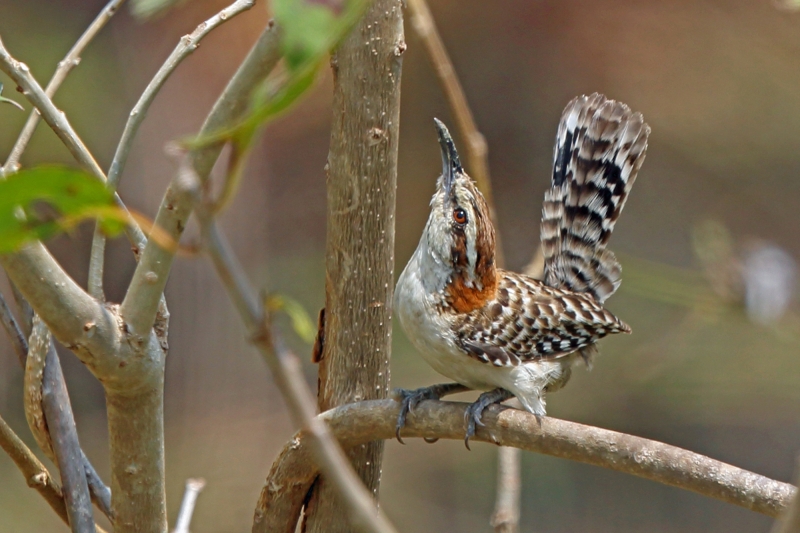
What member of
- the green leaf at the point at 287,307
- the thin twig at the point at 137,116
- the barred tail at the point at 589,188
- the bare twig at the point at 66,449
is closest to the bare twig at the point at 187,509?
the bare twig at the point at 66,449

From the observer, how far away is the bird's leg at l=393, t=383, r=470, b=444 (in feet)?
4.47

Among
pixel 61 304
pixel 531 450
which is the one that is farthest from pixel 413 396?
pixel 61 304

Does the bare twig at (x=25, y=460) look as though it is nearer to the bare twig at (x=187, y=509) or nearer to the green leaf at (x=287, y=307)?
the bare twig at (x=187, y=509)

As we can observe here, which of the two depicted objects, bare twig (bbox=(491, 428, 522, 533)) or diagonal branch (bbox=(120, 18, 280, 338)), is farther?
bare twig (bbox=(491, 428, 522, 533))

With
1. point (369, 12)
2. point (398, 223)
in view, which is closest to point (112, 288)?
point (398, 223)

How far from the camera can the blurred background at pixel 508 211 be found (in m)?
4.37

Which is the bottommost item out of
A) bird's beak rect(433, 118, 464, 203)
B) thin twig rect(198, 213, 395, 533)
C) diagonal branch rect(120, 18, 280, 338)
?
thin twig rect(198, 213, 395, 533)

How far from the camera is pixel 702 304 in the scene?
3.30 ft

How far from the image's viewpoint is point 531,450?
1.32 metres

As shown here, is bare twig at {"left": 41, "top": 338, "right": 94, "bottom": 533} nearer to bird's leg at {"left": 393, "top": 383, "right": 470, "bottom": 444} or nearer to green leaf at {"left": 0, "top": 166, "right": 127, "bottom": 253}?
bird's leg at {"left": 393, "top": 383, "right": 470, "bottom": 444}

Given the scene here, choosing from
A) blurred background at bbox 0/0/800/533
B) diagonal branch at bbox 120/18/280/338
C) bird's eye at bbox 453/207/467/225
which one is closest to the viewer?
diagonal branch at bbox 120/18/280/338

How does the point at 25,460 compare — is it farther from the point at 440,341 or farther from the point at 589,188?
the point at 589,188

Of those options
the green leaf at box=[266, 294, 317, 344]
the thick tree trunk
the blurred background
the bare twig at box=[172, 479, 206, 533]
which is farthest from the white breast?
the blurred background

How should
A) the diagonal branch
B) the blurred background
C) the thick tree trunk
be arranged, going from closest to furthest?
the diagonal branch < the thick tree trunk < the blurred background
